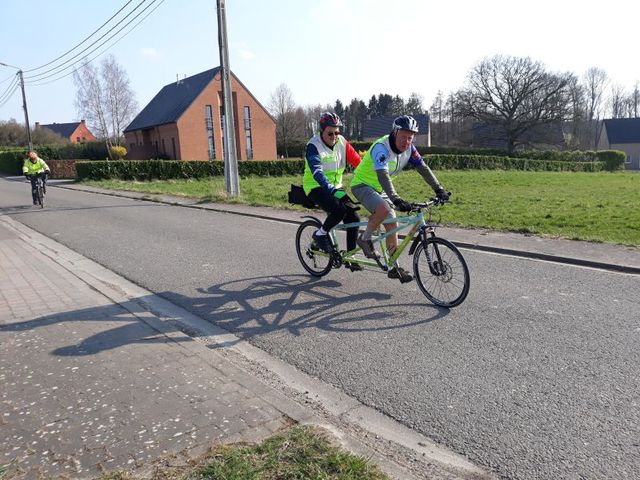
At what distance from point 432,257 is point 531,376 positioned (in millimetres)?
1962

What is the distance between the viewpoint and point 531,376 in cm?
366

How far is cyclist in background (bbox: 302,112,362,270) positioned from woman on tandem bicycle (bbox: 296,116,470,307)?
138 mm

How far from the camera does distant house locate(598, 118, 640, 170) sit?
76625mm

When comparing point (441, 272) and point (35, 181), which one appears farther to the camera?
point (35, 181)

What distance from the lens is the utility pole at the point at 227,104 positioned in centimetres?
1638

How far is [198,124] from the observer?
4919cm

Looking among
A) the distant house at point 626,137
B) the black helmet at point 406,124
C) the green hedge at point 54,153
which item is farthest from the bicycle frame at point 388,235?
the distant house at point 626,137

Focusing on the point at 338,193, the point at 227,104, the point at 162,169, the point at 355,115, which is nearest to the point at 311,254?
the point at 338,193

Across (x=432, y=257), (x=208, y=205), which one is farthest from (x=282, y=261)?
(x=208, y=205)

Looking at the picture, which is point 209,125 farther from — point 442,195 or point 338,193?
point 442,195

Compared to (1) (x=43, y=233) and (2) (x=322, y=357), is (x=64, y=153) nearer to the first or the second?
(1) (x=43, y=233)

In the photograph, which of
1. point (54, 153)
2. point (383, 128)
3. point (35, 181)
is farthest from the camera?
point (383, 128)

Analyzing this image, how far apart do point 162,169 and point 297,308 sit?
29.8 metres

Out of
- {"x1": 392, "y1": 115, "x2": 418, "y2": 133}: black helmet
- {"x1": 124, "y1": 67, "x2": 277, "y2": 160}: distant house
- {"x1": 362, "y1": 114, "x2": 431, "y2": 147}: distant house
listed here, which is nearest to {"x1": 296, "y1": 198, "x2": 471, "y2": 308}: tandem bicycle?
{"x1": 392, "y1": 115, "x2": 418, "y2": 133}: black helmet
